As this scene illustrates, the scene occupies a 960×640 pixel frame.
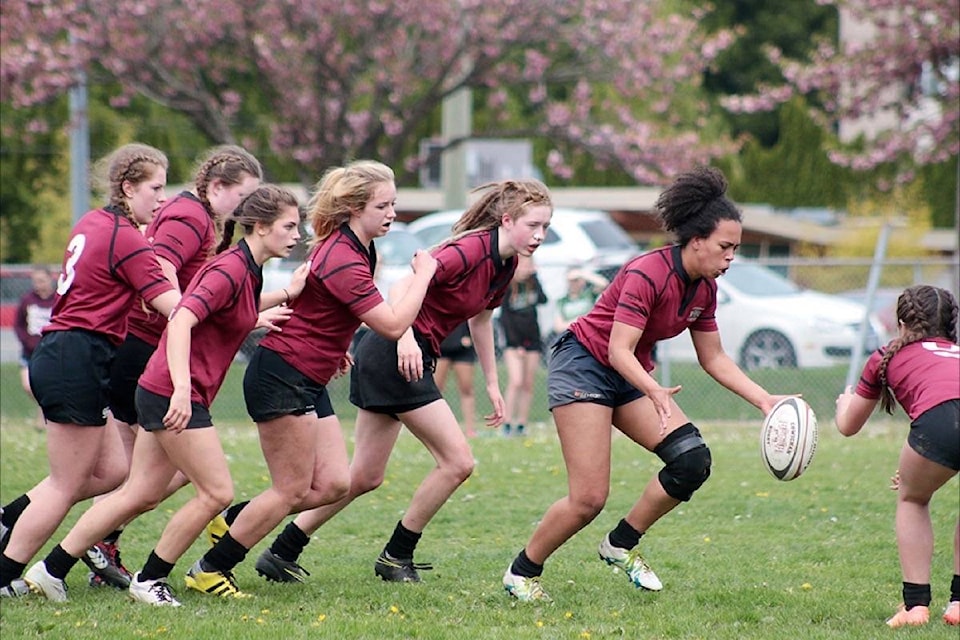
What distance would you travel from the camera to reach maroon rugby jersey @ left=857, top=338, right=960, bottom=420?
564 centimetres

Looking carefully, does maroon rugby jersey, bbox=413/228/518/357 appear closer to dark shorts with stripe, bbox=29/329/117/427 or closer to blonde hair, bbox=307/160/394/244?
blonde hair, bbox=307/160/394/244

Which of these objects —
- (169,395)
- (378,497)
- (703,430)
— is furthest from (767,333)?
(169,395)

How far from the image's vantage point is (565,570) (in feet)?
23.1

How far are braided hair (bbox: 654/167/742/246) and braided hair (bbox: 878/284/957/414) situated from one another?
816 mm

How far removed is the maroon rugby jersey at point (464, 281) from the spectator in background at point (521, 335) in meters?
7.39

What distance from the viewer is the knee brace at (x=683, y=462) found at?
6086mm

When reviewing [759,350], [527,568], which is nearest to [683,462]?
[527,568]

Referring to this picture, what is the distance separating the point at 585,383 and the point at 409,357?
81 cm

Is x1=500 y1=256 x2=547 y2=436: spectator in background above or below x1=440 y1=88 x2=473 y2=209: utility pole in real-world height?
below

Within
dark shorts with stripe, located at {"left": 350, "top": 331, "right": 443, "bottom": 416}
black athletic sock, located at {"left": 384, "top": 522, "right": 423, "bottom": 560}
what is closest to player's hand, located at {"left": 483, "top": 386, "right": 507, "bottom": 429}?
dark shorts with stripe, located at {"left": 350, "top": 331, "right": 443, "bottom": 416}

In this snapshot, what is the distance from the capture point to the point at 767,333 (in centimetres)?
1620

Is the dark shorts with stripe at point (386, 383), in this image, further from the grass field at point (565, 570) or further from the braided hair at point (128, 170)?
the braided hair at point (128, 170)

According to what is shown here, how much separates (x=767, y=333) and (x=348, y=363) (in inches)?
403

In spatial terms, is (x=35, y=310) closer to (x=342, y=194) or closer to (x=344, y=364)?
(x=344, y=364)
